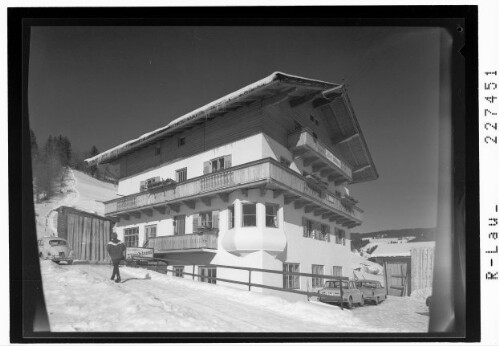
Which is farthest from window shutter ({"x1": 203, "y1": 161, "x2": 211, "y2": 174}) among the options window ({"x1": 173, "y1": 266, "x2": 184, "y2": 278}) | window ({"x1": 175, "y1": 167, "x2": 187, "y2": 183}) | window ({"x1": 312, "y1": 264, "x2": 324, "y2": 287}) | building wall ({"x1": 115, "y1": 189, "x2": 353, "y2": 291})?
window ({"x1": 312, "y1": 264, "x2": 324, "y2": 287})

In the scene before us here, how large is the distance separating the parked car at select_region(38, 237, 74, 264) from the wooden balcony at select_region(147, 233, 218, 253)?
186 cm

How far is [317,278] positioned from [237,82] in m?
4.85

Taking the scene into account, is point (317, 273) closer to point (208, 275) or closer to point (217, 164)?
→ point (208, 275)

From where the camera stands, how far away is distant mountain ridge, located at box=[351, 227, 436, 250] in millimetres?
12408

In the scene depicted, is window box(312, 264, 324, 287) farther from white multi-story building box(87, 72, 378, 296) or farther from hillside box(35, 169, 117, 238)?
hillside box(35, 169, 117, 238)

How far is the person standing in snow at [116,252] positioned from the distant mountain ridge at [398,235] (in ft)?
18.0

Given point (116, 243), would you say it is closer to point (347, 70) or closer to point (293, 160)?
point (293, 160)

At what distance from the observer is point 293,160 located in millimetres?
12969

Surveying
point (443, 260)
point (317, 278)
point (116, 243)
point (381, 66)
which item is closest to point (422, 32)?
point (381, 66)

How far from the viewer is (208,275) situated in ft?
41.9

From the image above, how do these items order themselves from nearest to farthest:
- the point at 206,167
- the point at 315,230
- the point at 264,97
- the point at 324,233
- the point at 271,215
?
1. the point at 271,215
2. the point at 264,97
3. the point at 206,167
4. the point at 315,230
5. the point at 324,233

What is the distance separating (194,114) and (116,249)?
369 cm

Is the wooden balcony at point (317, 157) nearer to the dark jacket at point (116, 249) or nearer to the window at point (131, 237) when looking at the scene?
the window at point (131, 237)

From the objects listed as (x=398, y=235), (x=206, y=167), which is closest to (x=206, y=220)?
(x=206, y=167)
